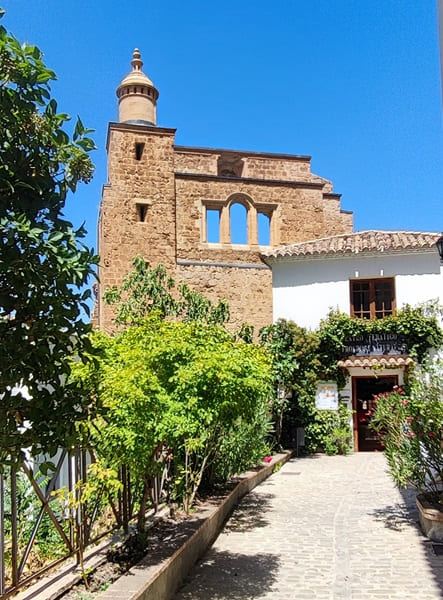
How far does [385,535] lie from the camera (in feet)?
27.2

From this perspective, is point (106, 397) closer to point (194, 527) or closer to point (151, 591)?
point (151, 591)

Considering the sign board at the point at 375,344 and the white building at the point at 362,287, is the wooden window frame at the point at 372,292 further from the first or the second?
the sign board at the point at 375,344

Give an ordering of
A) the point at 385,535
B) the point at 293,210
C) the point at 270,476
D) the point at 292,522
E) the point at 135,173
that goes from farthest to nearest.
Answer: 1. the point at 293,210
2. the point at 135,173
3. the point at 270,476
4. the point at 292,522
5. the point at 385,535

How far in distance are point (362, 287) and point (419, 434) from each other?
11.0 meters

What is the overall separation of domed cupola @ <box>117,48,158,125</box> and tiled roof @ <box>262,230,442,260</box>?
10359 millimetres

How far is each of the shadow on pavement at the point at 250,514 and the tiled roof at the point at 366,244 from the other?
30.8ft

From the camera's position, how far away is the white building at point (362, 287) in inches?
720

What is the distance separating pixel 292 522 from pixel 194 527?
8.59 feet

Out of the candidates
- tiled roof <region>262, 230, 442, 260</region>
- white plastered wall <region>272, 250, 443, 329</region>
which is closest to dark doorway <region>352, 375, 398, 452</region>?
white plastered wall <region>272, 250, 443, 329</region>

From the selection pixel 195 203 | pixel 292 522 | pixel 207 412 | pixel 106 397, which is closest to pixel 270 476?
pixel 292 522

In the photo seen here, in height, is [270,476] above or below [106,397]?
below

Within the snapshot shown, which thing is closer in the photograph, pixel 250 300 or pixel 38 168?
pixel 38 168

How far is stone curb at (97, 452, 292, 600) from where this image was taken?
187 inches

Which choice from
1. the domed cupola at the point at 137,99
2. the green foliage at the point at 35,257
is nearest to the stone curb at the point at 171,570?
the green foliage at the point at 35,257
